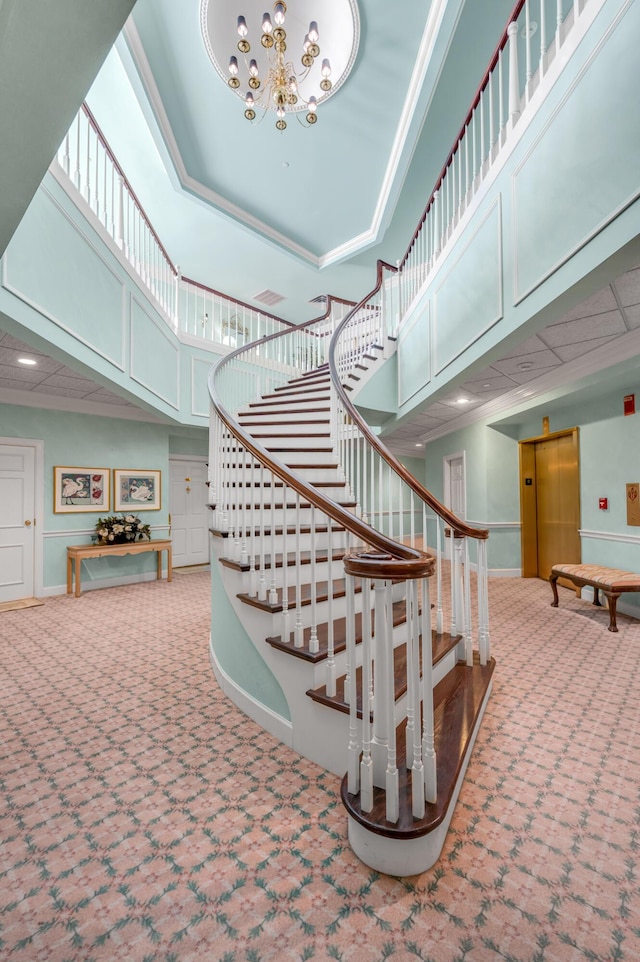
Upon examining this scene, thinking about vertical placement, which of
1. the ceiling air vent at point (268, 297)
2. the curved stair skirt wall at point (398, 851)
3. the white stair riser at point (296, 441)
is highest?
the ceiling air vent at point (268, 297)

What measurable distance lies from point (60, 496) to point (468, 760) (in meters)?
5.52

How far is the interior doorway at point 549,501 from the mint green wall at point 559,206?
2552 mm

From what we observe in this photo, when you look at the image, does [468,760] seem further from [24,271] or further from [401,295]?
[401,295]

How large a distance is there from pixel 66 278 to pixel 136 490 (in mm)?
3724

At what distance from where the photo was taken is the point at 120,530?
18.6 feet

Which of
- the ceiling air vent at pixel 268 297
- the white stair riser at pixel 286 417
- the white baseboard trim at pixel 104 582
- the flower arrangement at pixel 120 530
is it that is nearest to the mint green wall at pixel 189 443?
the flower arrangement at pixel 120 530

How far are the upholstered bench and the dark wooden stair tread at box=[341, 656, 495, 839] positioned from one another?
1872 millimetres

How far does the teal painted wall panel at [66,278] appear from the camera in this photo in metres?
2.50

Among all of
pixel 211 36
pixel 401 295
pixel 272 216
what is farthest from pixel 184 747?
pixel 272 216

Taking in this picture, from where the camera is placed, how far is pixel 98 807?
168 cm

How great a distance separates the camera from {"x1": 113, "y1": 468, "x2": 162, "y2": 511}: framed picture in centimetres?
599

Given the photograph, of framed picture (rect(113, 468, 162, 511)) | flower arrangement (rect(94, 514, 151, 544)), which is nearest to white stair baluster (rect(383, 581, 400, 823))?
flower arrangement (rect(94, 514, 151, 544))

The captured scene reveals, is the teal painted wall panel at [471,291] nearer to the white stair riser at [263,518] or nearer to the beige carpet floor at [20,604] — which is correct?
the white stair riser at [263,518]

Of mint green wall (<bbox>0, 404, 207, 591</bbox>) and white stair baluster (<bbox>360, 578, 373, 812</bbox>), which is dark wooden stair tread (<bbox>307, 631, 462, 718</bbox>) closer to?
white stair baluster (<bbox>360, 578, 373, 812</bbox>)
